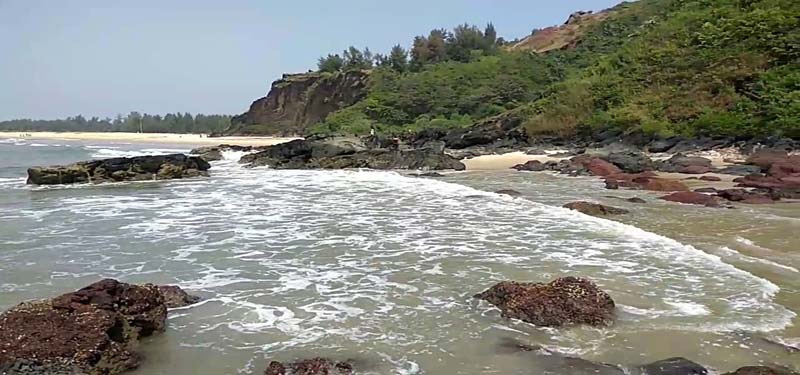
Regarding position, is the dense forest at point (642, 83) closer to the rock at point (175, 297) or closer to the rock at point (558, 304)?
the rock at point (558, 304)

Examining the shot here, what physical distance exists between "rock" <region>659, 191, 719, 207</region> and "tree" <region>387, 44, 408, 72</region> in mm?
65973

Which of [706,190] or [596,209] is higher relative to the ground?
[706,190]

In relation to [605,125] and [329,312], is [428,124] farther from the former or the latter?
[329,312]

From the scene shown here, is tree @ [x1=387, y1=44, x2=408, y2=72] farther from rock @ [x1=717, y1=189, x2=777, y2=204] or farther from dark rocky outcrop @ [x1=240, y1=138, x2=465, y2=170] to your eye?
rock @ [x1=717, y1=189, x2=777, y2=204]

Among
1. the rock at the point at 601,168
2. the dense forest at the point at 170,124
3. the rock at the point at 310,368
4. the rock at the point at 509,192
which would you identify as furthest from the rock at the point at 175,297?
the dense forest at the point at 170,124

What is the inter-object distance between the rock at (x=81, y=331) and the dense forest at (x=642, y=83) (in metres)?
25.9

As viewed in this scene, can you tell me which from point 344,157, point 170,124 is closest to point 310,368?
point 344,157

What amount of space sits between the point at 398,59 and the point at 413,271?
74650 millimetres

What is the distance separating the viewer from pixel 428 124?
56062mm

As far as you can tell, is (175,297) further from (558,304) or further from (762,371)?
(762,371)

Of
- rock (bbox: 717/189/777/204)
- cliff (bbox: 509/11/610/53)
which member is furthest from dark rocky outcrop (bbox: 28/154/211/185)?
cliff (bbox: 509/11/610/53)

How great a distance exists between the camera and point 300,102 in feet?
291

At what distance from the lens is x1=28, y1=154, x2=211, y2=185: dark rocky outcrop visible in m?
A: 25.3

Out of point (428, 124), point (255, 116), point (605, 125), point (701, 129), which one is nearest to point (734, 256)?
point (701, 129)
